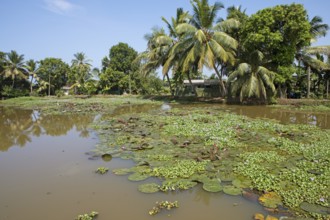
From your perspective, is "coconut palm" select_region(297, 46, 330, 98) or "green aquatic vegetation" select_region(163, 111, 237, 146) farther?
"coconut palm" select_region(297, 46, 330, 98)

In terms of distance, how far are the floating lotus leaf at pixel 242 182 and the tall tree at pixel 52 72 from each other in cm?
3900

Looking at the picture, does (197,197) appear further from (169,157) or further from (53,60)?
(53,60)

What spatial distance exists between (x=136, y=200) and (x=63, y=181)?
1.85 m

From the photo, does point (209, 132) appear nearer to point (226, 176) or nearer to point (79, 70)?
point (226, 176)

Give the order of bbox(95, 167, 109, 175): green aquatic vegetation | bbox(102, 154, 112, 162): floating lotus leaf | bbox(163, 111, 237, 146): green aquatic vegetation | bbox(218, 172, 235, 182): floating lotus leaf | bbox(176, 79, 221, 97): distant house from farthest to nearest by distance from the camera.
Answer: bbox(176, 79, 221, 97): distant house
bbox(163, 111, 237, 146): green aquatic vegetation
bbox(102, 154, 112, 162): floating lotus leaf
bbox(95, 167, 109, 175): green aquatic vegetation
bbox(218, 172, 235, 182): floating lotus leaf

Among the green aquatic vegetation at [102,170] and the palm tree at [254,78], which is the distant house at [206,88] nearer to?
the palm tree at [254,78]

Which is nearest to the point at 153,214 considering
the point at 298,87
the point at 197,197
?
the point at 197,197

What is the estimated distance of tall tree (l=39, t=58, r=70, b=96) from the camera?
129 ft

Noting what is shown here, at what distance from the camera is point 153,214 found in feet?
13.4

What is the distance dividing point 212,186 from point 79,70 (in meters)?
38.5

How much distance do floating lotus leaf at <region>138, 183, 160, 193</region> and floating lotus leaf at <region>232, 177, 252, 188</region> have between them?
4.80ft

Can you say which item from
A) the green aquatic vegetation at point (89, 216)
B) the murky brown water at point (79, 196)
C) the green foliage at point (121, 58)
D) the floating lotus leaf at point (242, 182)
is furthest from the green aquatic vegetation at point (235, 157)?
the green foliage at point (121, 58)

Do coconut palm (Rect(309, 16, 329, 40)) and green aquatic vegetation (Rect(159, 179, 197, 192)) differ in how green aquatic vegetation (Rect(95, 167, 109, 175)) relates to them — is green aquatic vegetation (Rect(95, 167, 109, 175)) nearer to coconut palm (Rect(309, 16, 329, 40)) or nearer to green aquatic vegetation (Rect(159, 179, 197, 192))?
green aquatic vegetation (Rect(159, 179, 197, 192))

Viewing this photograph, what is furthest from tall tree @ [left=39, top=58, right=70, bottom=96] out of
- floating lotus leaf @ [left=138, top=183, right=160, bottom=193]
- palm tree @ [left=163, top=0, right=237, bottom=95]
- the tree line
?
floating lotus leaf @ [left=138, top=183, right=160, bottom=193]
